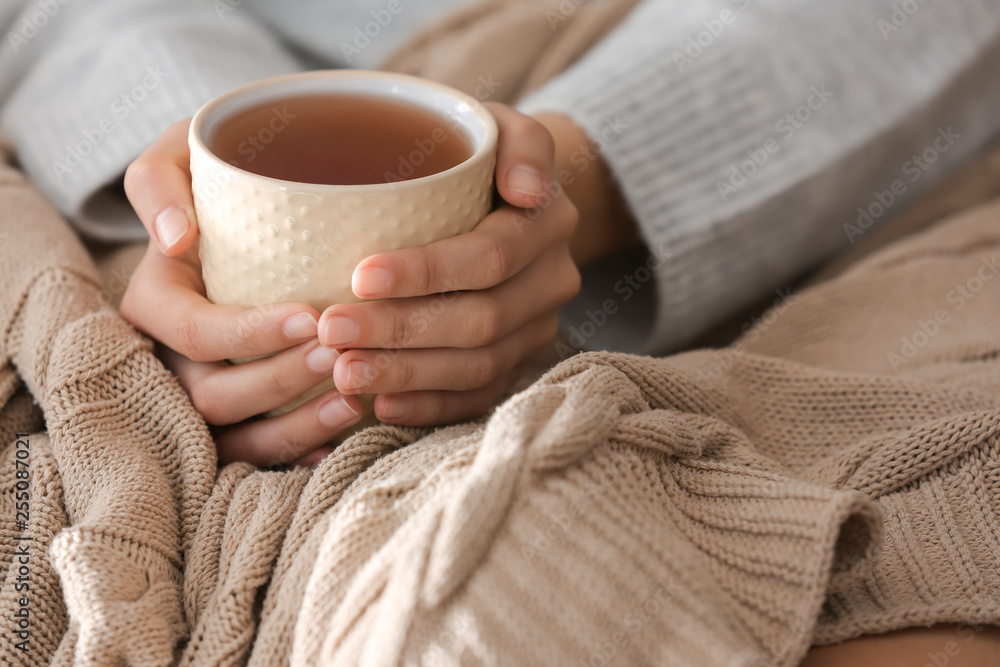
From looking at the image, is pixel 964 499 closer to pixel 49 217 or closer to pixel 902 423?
pixel 902 423

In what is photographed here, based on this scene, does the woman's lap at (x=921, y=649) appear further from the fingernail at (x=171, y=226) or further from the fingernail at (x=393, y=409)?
the fingernail at (x=171, y=226)

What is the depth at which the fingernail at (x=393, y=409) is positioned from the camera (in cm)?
47

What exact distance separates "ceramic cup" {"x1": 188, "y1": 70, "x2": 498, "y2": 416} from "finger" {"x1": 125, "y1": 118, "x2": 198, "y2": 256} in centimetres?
2

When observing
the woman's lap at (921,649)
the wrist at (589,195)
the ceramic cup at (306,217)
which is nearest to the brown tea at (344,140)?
the ceramic cup at (306,217)

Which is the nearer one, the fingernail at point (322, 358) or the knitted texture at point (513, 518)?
the knitted texture at point (513, 518)

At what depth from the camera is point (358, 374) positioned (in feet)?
1.46

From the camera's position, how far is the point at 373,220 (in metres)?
0.41

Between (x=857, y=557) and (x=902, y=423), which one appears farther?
(x=902, y=423)

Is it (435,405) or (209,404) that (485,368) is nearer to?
(435,405)

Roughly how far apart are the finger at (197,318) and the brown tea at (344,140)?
10cm

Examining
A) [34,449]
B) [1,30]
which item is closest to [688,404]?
[34,449]

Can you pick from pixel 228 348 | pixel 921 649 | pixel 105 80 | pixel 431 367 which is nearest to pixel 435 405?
pixel 431 367

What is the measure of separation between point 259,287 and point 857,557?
0.35m

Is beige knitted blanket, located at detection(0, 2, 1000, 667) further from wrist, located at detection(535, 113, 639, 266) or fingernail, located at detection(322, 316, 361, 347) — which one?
wrist, located at detection(535, 113, 639, 266)
